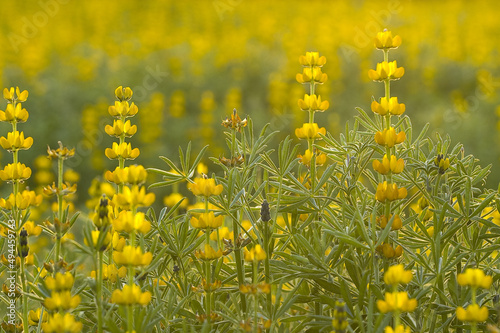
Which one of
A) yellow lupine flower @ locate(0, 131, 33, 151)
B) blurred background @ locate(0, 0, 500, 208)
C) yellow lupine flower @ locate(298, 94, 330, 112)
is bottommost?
yellow lupine flower @ locate(0, 131, 33, 151)

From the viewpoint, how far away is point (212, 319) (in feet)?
4.18

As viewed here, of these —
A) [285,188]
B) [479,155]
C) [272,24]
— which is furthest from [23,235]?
[272,24]

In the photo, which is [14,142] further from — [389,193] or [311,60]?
[389,193]

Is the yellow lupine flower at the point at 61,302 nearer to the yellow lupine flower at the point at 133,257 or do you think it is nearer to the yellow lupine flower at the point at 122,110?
the yellow lupine flower at the point at 133,257

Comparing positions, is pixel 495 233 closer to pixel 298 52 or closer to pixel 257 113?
pixel 257 113

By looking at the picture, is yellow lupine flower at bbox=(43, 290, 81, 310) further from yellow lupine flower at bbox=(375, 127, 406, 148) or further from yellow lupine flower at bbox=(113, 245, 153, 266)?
yellow lupine flower at bbox=(375, 127, 406, 148)

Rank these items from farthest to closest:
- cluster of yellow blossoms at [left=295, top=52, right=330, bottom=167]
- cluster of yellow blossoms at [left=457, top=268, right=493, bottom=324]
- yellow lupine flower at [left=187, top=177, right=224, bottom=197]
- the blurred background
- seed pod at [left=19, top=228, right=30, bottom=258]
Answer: the blurred background → cluster of yellow blossoms at [left=295, top=52, right=330, bottom=167] → seed pod at [left=19, top=228, right=30, bottom=258] → yellow lupine flower at [left=187, top=177, right=224, bottom=197] → cluster of yellow blossoms at [left=457, top=268, right=493, bottom=324]

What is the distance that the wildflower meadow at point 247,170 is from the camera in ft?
4.29

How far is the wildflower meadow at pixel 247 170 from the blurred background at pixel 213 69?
46 mm

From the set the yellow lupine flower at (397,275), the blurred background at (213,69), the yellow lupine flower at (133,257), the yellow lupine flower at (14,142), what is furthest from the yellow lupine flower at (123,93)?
the blurred background at (213,69)

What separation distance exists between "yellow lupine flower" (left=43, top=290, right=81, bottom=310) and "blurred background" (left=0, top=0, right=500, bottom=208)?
3.78 metres

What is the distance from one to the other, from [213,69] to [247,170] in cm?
745

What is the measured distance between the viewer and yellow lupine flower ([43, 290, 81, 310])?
1.14m

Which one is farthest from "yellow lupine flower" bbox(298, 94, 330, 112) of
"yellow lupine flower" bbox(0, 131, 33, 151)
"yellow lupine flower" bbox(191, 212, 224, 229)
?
"yellow lupine flower" bbox(0, 131, 33, 151)
